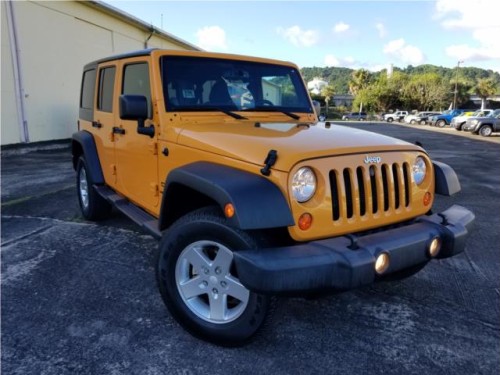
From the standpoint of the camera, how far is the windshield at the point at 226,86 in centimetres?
332

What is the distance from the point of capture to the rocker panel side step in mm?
3234

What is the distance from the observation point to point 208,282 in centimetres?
254

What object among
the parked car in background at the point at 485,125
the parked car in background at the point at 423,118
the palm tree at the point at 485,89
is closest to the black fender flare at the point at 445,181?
the parked car in background at the point at 485,125

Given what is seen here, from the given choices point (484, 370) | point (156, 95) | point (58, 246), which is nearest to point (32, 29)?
point (58, 246)

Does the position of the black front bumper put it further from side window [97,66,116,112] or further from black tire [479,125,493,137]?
black tire [479,125,493,137]

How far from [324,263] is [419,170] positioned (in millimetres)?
1222

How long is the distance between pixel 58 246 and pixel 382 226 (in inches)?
130

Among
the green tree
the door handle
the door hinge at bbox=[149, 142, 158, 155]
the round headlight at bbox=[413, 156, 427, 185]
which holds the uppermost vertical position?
the green tree

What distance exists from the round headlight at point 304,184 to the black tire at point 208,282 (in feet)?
1.18

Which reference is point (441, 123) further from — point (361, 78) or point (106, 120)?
point (361, 78)

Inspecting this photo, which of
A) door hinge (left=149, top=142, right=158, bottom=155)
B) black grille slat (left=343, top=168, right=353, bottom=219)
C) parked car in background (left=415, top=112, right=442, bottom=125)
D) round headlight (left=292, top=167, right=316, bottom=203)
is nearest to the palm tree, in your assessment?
parked car in background (left=415, top=112, right=442, bottom=125)

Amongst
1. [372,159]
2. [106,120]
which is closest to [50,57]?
[106,120]

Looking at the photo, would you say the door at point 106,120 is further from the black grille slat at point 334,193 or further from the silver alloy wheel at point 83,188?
the black grille slat at point 334,193

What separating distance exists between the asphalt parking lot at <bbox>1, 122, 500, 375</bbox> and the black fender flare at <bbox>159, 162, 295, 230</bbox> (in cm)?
90
